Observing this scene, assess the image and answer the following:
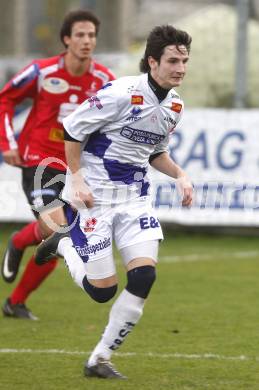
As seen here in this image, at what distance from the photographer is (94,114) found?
276 inches

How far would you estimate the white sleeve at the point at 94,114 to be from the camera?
6977mm

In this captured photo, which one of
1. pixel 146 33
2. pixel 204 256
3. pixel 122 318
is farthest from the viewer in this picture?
pixel 146 33

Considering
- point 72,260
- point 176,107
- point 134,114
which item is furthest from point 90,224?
point 176,107

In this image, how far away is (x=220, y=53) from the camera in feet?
56.4

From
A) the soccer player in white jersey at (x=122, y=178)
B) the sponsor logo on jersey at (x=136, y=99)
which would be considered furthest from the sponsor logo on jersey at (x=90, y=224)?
the sponsor logo on jersey at (x=136, y=99)

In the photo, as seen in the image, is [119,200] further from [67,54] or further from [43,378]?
[67,54]

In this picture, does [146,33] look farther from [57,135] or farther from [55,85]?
[57,135]

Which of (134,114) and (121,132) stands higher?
(134,114)

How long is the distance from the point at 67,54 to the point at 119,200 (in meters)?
2.50

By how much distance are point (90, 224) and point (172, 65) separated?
104 centimetres

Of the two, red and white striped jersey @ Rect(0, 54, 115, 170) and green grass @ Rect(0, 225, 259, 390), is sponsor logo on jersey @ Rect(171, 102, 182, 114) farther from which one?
red and white striped jersey @ Rect(0, 54, 115, 170)

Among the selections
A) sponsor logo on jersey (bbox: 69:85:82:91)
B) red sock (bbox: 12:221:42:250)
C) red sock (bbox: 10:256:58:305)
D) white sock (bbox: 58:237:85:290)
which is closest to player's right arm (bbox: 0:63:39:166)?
sponsor logo on jersey (bbox: 69:85:82:91)

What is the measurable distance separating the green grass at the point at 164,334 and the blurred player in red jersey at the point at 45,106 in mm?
582

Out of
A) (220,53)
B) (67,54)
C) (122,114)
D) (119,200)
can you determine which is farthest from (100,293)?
(220,53)
